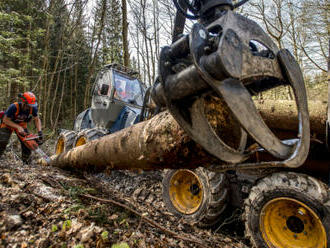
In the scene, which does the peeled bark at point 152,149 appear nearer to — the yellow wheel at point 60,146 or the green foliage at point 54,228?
the green foliage at point 54,228

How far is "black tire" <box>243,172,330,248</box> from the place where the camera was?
95.0 inches

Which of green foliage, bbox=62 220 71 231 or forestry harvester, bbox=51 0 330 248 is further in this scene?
green foliage, bbox=62 220 71 231

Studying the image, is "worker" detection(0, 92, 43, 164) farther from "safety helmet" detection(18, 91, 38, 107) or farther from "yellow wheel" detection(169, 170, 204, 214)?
"yellow wheel" detection(169, 170, 204, 214)

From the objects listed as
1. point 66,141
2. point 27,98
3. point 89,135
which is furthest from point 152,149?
point 66,141

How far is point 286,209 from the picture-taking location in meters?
2.75

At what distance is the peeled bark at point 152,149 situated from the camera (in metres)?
1.64

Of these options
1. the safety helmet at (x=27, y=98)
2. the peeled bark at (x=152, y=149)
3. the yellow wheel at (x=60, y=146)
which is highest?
the safety helmet at (x=27, y=98)

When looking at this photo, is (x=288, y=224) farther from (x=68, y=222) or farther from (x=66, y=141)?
(x=66, y=141)

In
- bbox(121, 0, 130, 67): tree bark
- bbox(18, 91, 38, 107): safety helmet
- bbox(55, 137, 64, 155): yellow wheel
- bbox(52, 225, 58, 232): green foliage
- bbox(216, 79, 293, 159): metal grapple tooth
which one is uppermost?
bbox(121, 0, 130, 67): tree bark

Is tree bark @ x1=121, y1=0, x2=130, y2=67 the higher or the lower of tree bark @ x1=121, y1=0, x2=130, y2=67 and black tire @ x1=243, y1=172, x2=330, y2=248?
the higher

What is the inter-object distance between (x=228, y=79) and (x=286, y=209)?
7.85ft

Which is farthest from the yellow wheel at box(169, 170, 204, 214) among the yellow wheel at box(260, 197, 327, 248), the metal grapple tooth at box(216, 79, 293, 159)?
the metal grapple tooth at box(216, 79, 293, 159)

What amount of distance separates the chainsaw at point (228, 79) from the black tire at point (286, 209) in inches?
60.2

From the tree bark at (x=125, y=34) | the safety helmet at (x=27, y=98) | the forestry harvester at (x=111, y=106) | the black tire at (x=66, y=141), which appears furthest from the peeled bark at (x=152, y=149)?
the tree bark at (x=125, y=34)
